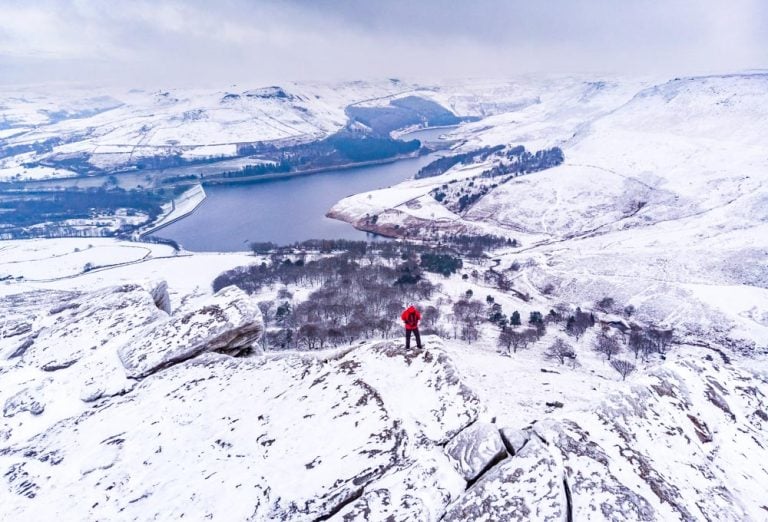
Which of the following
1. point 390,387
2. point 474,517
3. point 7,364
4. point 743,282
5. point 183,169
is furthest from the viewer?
point 183,169

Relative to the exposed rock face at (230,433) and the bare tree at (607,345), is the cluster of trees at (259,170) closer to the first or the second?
the bare tree at (607,345)

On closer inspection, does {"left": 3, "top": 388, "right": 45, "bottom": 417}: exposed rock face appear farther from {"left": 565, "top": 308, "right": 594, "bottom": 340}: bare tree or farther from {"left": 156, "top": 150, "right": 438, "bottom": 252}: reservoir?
{"left": 156, "top": 150, "right": 438, "bottom": 252}: reservoir

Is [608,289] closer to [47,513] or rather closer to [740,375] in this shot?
[740,375]

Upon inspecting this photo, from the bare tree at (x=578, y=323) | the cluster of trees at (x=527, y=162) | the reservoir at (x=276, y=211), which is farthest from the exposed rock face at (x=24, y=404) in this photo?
the cluster of trees at (x=527, y=162)

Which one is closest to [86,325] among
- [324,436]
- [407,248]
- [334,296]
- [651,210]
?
[324,436]

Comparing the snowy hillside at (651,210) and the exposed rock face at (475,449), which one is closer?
the exposed rock face at (475,449)

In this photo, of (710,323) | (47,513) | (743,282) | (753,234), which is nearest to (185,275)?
(47,513)

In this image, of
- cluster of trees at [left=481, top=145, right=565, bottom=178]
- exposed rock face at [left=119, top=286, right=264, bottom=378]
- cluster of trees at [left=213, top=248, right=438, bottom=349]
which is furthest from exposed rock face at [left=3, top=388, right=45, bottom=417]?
cluster of trees at [left=481, top=145, right=565, bottom=178]
